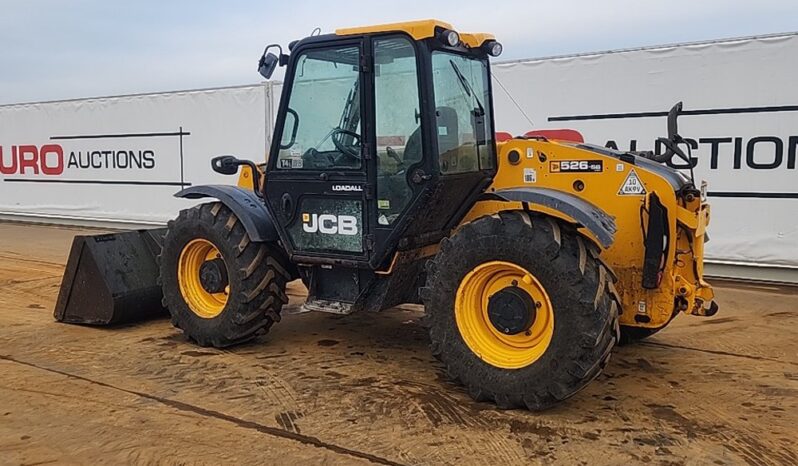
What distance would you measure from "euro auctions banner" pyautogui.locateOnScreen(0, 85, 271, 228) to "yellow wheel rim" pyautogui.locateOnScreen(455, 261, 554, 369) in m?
8.09

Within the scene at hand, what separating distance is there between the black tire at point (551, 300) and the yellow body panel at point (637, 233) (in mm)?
480

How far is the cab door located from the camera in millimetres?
4879

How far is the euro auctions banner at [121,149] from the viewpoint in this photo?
39.9 ft

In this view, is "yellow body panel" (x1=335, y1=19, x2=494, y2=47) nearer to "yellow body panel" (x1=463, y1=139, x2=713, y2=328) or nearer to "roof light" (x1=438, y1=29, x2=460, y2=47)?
"roof light" (x1=438, y1=29, x2=460, y2=47)

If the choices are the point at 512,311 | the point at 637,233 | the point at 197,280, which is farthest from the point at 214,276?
the point at 637,233

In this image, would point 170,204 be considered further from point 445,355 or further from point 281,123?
point 445,355

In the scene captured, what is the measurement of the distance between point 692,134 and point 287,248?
538cm

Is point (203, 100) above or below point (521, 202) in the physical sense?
above

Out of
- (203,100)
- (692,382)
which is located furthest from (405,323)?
(203,100)

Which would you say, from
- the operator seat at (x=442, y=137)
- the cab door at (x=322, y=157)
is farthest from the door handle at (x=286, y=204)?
the operator seat at (x=442, y=137)

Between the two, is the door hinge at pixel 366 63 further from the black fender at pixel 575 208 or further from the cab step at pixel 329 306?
the cab step at pixel 329 306

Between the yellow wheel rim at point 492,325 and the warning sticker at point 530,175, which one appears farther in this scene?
the warning sticker at point 530,175

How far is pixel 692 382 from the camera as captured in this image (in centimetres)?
473

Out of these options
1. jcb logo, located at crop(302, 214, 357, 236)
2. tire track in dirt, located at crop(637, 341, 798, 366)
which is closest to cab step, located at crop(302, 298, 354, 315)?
jcb logo, located at crop(302, 214, 357, 236)
